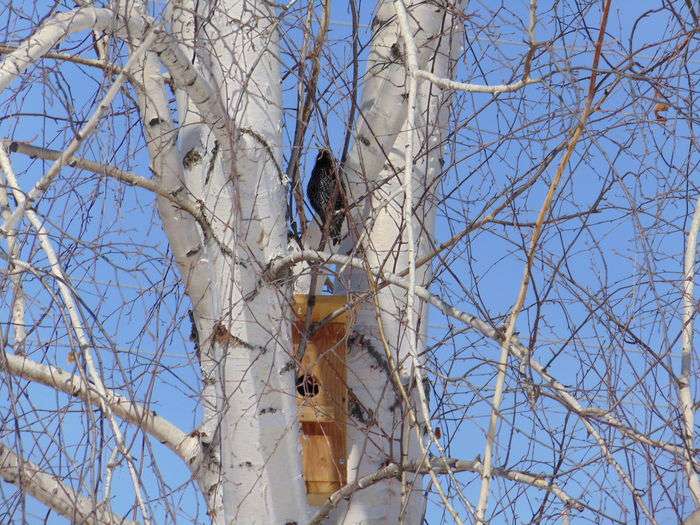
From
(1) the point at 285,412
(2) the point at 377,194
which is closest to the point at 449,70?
(2) the point at 377,194

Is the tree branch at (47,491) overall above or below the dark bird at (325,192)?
below

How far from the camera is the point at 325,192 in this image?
9.28ft

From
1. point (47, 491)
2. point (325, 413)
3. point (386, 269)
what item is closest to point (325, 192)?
point (386, 269)

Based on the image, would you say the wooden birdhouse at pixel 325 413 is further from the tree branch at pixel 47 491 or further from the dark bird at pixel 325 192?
the tree branch at pixel 47 491

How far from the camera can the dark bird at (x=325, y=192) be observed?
2789mm

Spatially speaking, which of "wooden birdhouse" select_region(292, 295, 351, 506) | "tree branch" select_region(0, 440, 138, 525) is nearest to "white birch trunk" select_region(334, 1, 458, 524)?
"wooden birdhouse" select_region(292, 295, 351, 506)

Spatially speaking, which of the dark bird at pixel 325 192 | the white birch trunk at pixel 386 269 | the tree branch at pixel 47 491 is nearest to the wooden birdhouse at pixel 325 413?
the white birch trunk at pixel 386 269

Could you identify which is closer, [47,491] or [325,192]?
[47,491]

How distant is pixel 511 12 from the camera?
8.48ft

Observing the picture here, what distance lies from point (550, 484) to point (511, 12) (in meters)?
1.14

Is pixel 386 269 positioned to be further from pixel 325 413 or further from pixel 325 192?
pixel 325 413

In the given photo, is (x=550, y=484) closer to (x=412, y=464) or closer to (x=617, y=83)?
(x=412, y=464)

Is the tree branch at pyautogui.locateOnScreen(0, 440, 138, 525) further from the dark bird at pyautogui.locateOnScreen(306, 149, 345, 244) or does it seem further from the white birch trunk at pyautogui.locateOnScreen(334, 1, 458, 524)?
the dark bird at pyautogui.locateOnScreen(306, 149, 345, 244)

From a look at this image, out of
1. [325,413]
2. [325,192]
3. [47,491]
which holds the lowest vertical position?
Result: [47,491]
